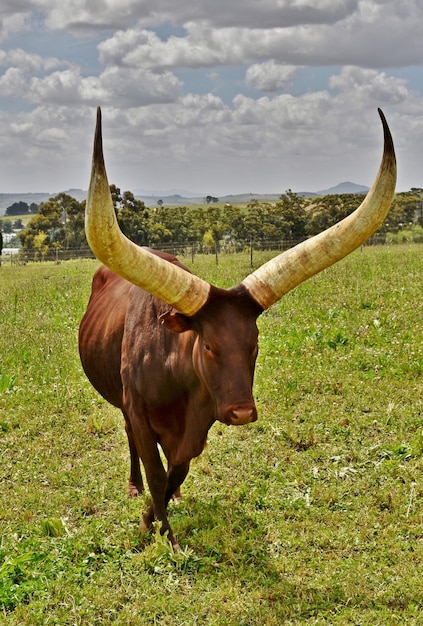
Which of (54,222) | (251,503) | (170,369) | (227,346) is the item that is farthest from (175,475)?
(54,222)

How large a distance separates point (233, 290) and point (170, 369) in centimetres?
91

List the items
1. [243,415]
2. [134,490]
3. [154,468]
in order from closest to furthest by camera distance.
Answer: [243,415] < [154,468] < [134,490]

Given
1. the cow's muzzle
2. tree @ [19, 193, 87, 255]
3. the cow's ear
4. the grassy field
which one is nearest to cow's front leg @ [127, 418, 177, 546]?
the grassy field

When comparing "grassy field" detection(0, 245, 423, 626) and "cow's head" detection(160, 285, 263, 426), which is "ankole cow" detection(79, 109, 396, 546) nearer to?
"cow's head" detection(160, 285, 263, 426)

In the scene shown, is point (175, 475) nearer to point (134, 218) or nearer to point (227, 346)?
point (227, 346)

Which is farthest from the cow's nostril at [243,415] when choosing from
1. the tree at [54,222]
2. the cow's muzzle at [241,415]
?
the tree at [54,222]

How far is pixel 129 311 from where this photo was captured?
21.0ft

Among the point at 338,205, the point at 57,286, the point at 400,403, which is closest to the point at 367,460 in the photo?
the point at 400,403

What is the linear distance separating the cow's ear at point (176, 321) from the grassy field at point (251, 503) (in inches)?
77.3

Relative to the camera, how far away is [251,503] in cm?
705

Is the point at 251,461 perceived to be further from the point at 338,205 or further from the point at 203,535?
the point at 338,205

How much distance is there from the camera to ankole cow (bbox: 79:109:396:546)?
15.5 ft

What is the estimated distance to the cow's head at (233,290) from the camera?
4.77 meters

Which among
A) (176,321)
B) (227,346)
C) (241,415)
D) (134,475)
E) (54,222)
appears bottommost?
(134,475)
